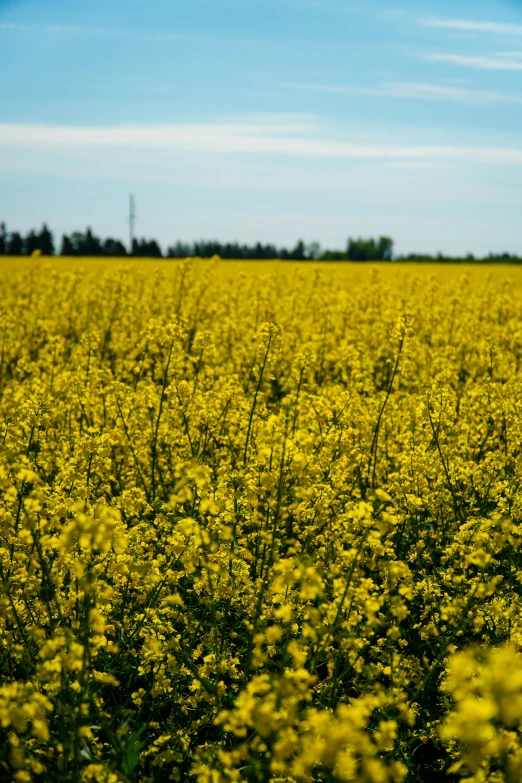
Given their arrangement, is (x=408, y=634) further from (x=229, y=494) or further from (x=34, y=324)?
(x=34, y=324)

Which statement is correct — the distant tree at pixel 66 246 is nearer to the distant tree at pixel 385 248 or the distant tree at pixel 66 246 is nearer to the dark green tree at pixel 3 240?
the dark green tree at pixel 3 240

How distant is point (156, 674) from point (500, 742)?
1.64 metres

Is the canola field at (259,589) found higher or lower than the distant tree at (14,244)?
lower

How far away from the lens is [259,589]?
3.34 metres

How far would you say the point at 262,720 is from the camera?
6.49ft

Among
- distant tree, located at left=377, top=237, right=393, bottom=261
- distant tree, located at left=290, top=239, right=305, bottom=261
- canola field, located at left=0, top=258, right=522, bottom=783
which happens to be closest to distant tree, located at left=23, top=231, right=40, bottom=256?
distant tree, located at left=290, top=239, right=305, bottom=261

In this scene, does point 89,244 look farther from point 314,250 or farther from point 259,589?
point 259,589

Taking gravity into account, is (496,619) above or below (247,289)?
below

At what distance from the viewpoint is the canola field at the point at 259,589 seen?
2.34m

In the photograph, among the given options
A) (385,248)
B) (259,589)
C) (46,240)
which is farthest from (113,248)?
(259,589)

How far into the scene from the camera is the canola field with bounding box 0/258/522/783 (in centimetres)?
234

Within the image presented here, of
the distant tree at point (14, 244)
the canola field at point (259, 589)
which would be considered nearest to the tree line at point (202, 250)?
the distant tree at point (14, 244)

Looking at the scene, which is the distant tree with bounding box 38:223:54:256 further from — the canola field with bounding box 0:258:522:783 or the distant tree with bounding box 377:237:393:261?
the canola field with bounding box 0:258:522:783

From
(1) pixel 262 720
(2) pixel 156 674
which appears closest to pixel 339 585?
(1) pixel 262 720
